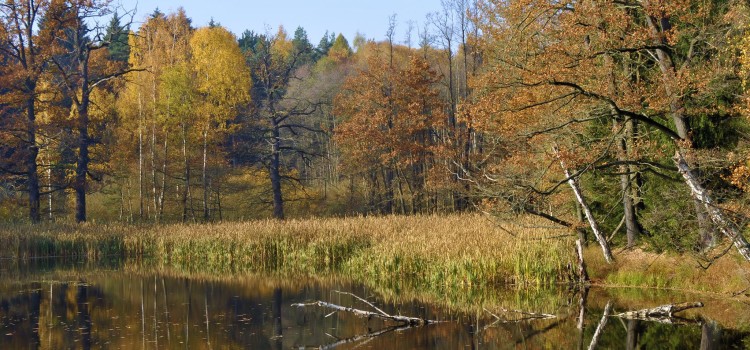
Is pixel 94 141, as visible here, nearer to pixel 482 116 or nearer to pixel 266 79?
pixel 266 79

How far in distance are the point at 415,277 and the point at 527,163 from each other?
344 cm

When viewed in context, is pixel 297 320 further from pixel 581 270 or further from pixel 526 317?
pixel 581 270

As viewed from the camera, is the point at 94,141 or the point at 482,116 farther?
the point at 94,141

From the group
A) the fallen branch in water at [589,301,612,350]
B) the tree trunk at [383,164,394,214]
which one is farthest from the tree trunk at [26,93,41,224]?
the fallen branch in water at [589,301,612,350]

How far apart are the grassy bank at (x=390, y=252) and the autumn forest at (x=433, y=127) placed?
1.81ft

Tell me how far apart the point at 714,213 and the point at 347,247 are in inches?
408

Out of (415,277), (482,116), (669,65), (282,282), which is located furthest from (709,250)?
(282,282)

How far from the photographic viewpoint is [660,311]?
40.0 ft

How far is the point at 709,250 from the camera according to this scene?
41.7 feet

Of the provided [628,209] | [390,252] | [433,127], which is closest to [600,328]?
[628,209]

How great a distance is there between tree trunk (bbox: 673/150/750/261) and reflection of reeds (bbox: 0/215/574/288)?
427 centimetres

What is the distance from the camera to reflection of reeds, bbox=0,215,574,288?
Answer: 16.2 metres

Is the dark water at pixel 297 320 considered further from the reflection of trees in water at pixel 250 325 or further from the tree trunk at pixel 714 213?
the tree trunk at pixel 714 213

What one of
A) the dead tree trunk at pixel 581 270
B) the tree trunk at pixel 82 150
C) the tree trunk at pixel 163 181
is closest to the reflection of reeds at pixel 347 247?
the dead tree trunk at pixel 581 270
